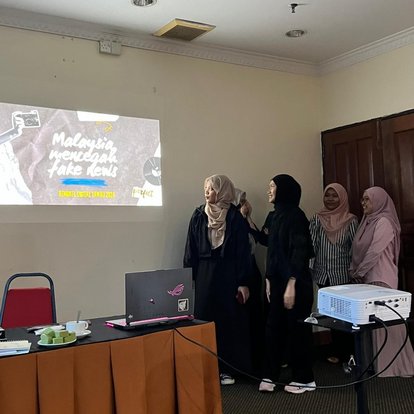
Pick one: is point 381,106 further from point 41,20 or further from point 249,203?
point 41,20

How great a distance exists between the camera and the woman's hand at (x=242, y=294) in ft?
12.1

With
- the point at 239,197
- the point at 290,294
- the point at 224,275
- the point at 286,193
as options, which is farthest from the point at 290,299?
the point at 239,197

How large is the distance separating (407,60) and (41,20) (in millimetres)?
2699

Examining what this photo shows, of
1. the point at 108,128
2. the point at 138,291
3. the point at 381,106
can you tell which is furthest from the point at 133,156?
the point at 381,106

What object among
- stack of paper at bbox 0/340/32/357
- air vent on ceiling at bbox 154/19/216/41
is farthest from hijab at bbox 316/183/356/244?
stack of paper at bbox 0/340/32/357

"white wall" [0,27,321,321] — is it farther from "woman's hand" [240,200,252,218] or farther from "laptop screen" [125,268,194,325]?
"laptop screen" [125,268,194,325]

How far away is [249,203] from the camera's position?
433 centimetres

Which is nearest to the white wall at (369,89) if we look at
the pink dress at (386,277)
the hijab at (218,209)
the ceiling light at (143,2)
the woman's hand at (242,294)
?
the pink dress at (386,277)

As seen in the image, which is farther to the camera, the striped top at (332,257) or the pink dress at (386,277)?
the striped top at (332,257)

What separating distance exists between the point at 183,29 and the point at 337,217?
1.82 meters

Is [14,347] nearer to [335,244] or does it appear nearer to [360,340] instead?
[360,340]

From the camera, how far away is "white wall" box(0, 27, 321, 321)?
11.4 feet

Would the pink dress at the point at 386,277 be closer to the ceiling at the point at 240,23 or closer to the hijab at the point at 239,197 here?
the hijab at the point at 239,197

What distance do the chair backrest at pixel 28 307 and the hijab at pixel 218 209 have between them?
122cm
